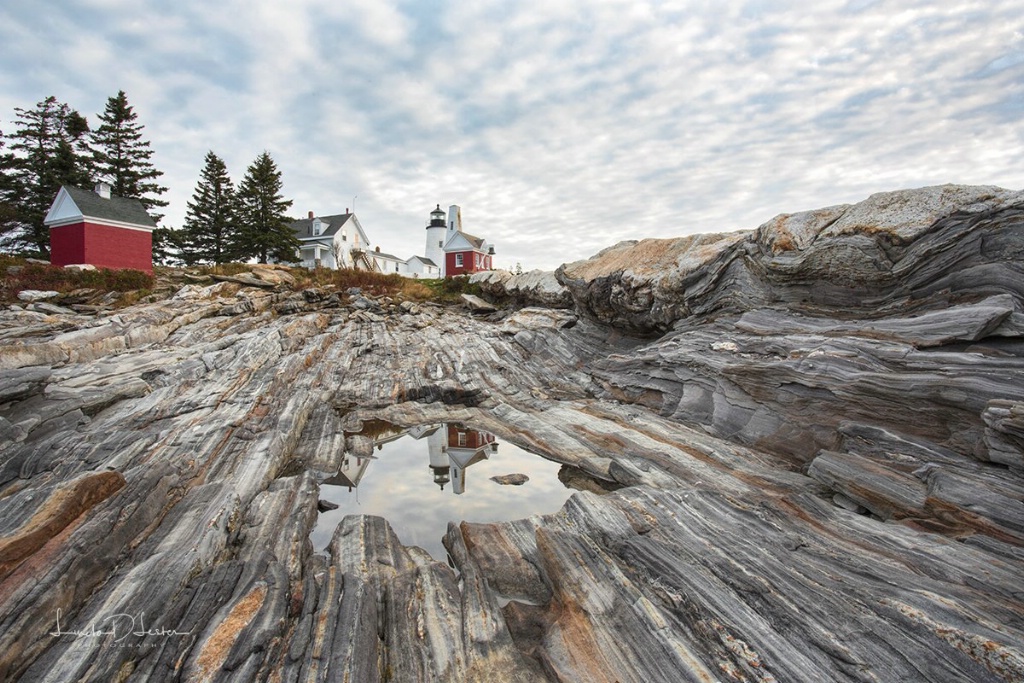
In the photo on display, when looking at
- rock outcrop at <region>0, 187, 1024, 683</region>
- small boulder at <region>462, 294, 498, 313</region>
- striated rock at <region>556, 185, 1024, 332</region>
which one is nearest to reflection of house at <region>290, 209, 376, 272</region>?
small boulder at <region>462, 294, 498, 313</region>

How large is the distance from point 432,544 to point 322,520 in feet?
8.90

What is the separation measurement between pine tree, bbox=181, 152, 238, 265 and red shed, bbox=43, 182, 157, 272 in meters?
12.6

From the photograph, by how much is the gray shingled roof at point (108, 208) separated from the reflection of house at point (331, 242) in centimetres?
2330

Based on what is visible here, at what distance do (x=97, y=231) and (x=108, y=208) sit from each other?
7.43 ft

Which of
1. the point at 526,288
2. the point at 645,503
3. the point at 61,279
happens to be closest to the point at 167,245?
the point at 61,279

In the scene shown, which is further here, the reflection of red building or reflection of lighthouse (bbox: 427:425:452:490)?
the reflection of red building

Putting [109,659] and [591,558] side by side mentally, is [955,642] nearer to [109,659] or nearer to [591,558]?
[591,558]

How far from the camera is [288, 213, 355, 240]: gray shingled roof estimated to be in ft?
202

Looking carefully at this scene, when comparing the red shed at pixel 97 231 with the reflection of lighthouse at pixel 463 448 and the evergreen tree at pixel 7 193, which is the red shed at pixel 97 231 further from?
the reflection of lighthouse at pixel 463 448

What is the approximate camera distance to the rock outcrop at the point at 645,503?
523 cm

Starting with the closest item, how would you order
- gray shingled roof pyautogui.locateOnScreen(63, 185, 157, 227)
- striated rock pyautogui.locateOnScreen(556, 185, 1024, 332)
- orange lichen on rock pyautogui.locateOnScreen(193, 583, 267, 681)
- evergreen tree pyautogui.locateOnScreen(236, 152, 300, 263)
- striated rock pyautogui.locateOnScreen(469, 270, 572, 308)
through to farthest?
1. orange lichen on rock pyautogui.locateOnScreen(193, 583, 267, 681)
2. striated rock pyautogui.locateOnScreen(556, 185, 1024, 332)
3. striated rock pyautogui.locateOnScreen(469, 270, 572, 308)
4. gray shingled roof pyautogui.locateOnScreen(63, 185, 157, 227)
5. evergreen tree pyautogui.locateOnScreen(236, 152, 300, 263)

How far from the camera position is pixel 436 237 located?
8500 cm

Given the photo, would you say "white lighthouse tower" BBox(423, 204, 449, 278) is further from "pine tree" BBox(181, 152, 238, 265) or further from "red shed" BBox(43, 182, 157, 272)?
"red shed" BBox(43, 182, 157, 272)

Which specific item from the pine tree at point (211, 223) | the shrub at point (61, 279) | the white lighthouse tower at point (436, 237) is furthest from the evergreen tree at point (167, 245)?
the white lighthouse tower at point (436, 237)
